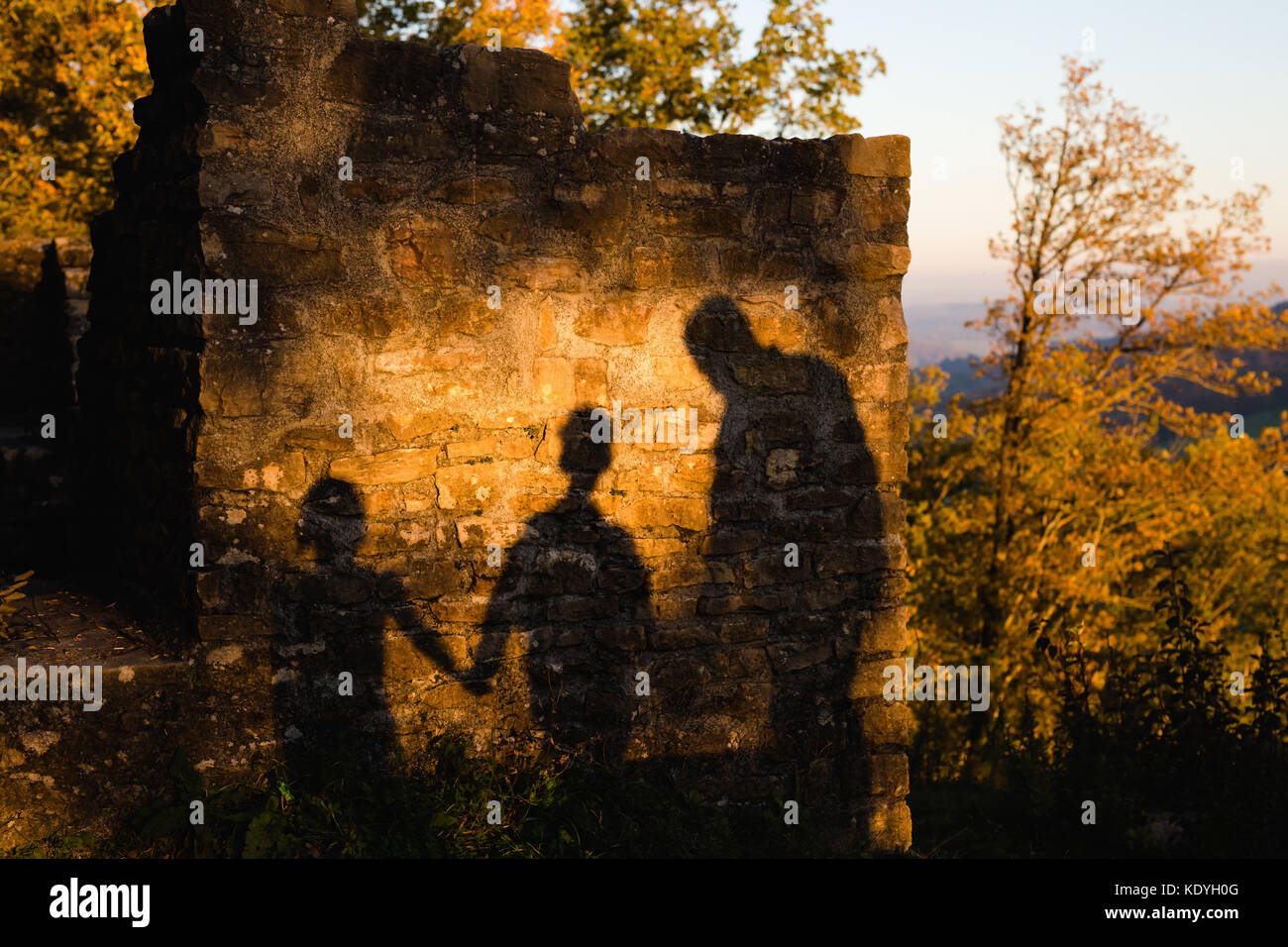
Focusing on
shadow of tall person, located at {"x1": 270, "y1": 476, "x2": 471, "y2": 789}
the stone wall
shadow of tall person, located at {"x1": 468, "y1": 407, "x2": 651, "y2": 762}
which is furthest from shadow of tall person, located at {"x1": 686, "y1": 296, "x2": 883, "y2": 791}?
the stone wall

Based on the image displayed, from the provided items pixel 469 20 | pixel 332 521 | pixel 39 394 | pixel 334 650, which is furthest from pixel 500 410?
pixel 469 20

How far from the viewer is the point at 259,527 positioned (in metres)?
3.37

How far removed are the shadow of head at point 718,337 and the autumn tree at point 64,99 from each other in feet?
35.1

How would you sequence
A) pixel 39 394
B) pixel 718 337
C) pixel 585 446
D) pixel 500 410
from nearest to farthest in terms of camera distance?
pixel 500 410
pixel 585 446
pixel 718 337
pixel 39 394

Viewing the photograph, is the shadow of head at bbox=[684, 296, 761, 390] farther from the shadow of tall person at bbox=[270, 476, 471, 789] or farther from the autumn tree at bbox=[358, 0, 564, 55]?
the autumn tree at bbox=[358, 0, 564, 55]

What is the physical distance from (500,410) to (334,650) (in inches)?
37.3

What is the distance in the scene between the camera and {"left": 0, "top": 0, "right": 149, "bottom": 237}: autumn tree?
12633 mm

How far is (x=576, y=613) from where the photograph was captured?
3.72 metres

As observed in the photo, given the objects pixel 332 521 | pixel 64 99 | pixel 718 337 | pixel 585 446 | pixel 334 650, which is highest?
pixel 64 99

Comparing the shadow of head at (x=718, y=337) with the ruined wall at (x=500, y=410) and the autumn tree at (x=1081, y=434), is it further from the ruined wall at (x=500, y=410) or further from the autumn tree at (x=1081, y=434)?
the autumn tree at (x=1081, y=434)

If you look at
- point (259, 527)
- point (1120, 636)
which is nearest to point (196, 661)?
point (259, 527)

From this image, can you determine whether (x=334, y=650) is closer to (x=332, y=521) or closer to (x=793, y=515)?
(x=332, y=521)

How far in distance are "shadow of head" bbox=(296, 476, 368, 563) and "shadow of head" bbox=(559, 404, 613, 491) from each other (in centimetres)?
71

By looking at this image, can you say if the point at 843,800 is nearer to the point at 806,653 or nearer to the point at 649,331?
the point at 806,653
